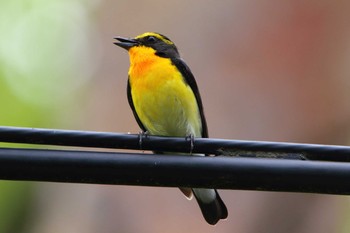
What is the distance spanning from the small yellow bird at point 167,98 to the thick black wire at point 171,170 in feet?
7.36

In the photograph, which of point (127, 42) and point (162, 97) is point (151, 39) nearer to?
point (127, 42)

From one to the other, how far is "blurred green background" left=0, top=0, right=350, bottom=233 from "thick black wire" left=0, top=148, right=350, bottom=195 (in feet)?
21.0

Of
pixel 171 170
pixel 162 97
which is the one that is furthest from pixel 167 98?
pixel 171 170

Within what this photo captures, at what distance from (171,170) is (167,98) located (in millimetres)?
2303

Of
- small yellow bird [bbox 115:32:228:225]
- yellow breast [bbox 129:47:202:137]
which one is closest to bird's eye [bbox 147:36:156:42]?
small yellow bird [bbox 115:32:228:225]

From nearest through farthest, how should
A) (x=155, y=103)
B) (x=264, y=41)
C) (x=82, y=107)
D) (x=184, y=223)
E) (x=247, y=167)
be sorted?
(x=247, y=167) → (x=155, y=103) → (x=184, y=223) → (x=264, y=41) → (x=82, y=107)

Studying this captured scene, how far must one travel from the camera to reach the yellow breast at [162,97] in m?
6.23

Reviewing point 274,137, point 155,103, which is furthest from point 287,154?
point 274,137

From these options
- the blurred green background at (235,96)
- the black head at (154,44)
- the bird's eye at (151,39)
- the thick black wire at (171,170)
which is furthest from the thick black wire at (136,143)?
the blurred green background at (235,96)

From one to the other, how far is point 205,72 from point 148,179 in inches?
313

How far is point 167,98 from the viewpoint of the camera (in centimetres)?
623

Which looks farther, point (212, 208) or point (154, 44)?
point (154, 44)

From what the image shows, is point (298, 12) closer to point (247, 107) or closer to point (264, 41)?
point (264, 41)

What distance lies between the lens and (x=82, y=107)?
526 inches
